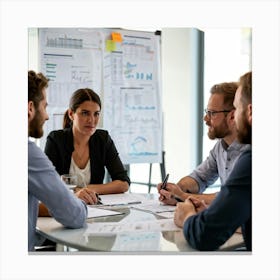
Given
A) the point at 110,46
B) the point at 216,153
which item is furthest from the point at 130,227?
the point at 110,46

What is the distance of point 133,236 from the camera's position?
1827mm

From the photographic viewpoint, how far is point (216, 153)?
7.06 feet

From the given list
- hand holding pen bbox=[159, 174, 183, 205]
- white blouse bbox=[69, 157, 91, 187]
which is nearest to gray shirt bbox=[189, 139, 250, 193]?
hand holding pen bbox=[159, 174, 183, 205]

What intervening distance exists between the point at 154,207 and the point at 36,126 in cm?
68

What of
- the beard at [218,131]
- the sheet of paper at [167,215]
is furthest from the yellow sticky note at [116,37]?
the sheet of paper at [167,215]

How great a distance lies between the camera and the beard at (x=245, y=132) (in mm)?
1963

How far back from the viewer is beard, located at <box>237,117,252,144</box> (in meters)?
1.96

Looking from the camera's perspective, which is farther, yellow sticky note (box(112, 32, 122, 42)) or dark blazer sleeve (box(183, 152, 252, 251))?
yellow sticky note (box(112, 32, 122, 42))

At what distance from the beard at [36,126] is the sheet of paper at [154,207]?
0.58m

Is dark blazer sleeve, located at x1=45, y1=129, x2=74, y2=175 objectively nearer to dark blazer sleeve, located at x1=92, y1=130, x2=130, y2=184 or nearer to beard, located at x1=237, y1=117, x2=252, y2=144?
dark blazer sleeve, located at x1=92, y1=130, x2=130, y2=184

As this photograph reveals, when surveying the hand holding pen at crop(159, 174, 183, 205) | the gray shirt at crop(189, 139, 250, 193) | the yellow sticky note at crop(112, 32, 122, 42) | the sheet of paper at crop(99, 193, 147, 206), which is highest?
the yellow sticky note at crop(112, 32, 122, 42)

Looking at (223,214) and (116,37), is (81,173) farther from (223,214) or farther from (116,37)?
(223,214)

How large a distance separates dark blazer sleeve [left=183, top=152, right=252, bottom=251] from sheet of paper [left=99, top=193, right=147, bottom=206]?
57 centimetres
